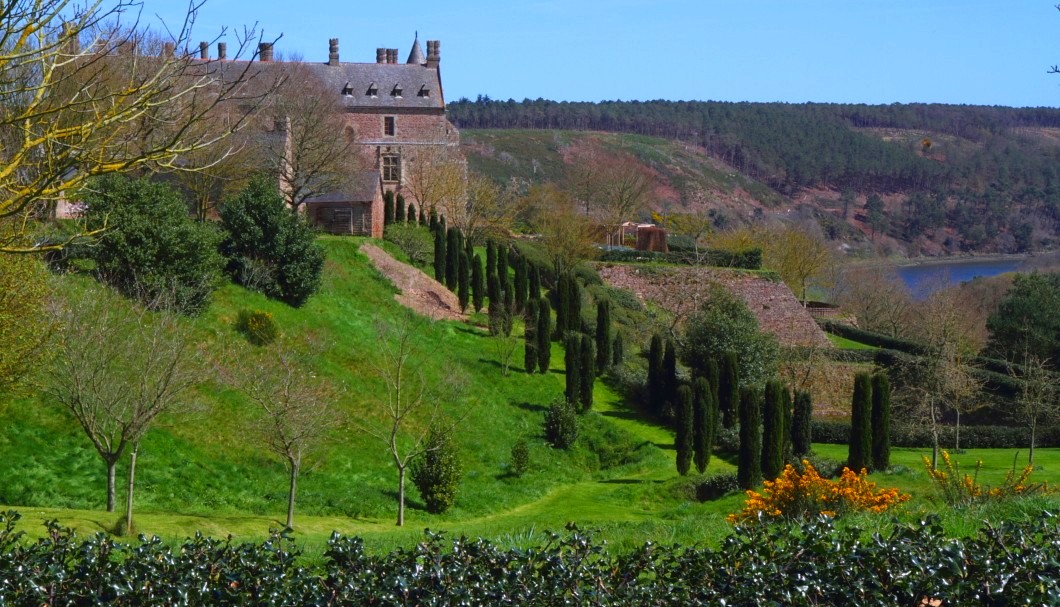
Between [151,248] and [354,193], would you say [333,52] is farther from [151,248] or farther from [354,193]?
[151,248]

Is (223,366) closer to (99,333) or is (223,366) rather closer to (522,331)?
(99,333)

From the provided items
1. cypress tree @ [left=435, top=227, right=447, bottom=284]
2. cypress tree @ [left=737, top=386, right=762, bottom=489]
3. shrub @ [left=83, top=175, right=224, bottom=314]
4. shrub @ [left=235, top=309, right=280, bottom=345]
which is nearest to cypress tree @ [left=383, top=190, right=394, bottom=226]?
cypress tree @ [left=435, top=227, right=447, bottom=284]

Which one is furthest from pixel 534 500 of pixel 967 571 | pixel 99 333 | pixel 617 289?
pixel 617 289

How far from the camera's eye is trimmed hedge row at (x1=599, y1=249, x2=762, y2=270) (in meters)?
52.3

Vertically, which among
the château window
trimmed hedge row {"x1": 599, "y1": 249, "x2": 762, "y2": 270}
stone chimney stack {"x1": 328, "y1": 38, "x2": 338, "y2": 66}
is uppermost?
stone chimney stack {"x1": 328, "y1": 38, "x2": 338, "y2": 66}

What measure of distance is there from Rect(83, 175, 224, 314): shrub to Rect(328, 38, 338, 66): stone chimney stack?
112 ft

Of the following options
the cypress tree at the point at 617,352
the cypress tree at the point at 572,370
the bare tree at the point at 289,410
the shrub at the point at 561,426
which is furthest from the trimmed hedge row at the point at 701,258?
the bare tree at the point at 289,410

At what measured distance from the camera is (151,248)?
79.6 ft

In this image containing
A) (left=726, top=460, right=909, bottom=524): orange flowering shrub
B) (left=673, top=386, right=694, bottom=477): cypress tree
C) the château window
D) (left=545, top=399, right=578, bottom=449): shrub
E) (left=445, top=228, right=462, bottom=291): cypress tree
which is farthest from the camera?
the château window

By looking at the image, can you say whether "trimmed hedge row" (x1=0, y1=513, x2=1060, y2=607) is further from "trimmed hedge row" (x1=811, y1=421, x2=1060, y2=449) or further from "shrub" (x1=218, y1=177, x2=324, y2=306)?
"trimmed hedge row" (x1=811, y1=421, x2=1060, y2=449)

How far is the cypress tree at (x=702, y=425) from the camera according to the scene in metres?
26.0

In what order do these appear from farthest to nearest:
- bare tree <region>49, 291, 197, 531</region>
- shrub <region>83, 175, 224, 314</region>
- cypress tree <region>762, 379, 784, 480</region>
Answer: shrub <region>83, 175, 224, 314</region> → cypress tree <region>762, 379, 784, 480</region> → bare tree <region>49, 291, 197, 531</region>

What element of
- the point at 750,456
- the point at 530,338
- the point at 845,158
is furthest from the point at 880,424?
the point at 845,158

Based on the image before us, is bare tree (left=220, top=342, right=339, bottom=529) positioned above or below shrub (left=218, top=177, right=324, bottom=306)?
below
